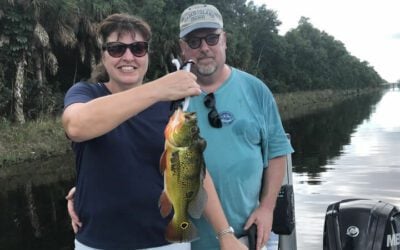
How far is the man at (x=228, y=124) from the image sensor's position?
310cm

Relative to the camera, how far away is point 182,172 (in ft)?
7.42

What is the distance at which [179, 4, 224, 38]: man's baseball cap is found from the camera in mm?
3061

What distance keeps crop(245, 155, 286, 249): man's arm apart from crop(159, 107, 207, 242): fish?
875 mm

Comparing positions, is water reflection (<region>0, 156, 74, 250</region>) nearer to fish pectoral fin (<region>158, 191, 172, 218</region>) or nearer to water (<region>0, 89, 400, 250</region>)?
water (<region>0, 89, 400, 250</region>)

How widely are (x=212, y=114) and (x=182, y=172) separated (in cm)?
90

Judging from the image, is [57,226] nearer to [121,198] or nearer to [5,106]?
[121,198]

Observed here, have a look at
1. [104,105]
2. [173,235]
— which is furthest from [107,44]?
[173,235]

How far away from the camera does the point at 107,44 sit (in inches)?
106

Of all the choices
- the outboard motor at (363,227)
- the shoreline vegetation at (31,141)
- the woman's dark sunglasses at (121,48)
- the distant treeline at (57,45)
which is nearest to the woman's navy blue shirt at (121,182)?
the woman's dark sunglasses at (121,48)

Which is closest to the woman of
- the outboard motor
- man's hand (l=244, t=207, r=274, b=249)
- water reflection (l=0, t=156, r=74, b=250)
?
man's hand (l=244, t=207, r=274, b=249)

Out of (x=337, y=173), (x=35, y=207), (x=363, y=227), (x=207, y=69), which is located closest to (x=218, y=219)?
(x=207, y=69)

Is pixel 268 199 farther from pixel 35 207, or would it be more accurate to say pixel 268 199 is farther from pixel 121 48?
pixel 35 207

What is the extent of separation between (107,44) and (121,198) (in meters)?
0.84

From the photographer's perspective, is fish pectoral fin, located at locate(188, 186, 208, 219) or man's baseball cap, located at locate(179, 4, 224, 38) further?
man's baseball cap, located at locate(179, 4, 224, 38)
